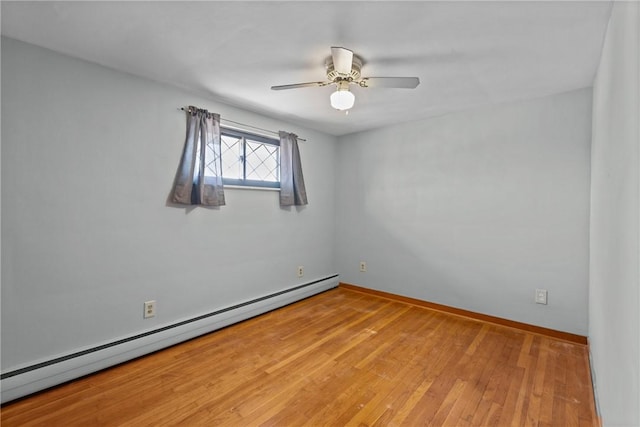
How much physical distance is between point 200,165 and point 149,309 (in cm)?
127

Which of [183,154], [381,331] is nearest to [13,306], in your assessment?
[183,154]

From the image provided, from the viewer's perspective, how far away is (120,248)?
2.20m

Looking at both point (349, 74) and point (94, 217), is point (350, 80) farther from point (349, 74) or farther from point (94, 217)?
point (94, 217)

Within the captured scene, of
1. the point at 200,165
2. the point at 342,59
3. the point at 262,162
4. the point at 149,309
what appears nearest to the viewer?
the point at 342,59

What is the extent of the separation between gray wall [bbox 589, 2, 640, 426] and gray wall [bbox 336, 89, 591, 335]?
121 cm

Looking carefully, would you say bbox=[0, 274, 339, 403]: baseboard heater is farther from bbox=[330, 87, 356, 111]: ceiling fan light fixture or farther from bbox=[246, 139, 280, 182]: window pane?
bbox=[330, 87, 356, 111]: ceiling fan light fixture

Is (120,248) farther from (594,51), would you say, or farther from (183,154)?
(594,51)

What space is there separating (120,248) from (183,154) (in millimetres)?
905

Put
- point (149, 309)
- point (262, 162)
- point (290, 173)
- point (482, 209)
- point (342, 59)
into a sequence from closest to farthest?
point (342, 59), point (149, 309), point (482, 209), point (262, 162), point (290, 173)

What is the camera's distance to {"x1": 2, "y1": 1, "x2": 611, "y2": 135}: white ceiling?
1491 millimetres

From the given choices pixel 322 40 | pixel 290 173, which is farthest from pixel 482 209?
pixel 322 40

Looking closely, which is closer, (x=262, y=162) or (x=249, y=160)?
(x=249, y=160)

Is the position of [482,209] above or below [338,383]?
above

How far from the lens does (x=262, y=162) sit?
331 centimetres
